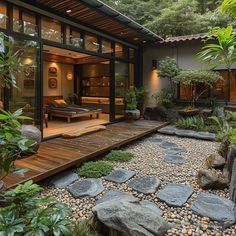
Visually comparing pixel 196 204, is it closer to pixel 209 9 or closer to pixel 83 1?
pixel 83 1

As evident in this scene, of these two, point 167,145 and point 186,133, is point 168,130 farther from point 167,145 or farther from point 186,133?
point 167,145

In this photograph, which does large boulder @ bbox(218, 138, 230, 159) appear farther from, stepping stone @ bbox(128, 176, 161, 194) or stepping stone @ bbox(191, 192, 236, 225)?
stepping stone @ bbox(128, 176, 161, 194)

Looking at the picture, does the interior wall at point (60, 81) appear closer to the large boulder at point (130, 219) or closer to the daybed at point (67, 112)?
the daybed at point (67, 112)

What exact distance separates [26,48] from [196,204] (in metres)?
4.71

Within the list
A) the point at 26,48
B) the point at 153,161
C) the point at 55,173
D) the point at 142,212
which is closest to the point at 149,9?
the point at 26,48

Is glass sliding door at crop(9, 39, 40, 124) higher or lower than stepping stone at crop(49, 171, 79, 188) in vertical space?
higher

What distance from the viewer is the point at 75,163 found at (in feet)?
14.9

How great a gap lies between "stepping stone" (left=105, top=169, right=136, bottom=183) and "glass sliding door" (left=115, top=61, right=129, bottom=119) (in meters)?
4.79

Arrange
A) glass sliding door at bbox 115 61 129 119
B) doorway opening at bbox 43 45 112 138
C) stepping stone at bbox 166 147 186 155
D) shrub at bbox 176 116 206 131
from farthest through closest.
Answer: doorway opening at bbox 43 45 112 138
glass sliding door at bbox 115 61 129 119
shrub at bbox 176 116 206 131
stepping stone at bbox 166 147 186 155

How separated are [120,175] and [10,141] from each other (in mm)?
2976

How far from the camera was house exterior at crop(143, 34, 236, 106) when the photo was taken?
889 centimetres

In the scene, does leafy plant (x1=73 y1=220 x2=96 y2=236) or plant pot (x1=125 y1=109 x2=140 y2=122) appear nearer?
leafy plant (x1=73 y1=220 x2=96 y2=236)

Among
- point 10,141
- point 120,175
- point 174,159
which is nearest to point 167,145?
point 174,159

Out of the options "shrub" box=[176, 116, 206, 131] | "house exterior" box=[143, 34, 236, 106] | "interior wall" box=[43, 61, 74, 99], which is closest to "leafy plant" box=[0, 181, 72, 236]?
"shrub" box=[176, 116, 206, 131]
